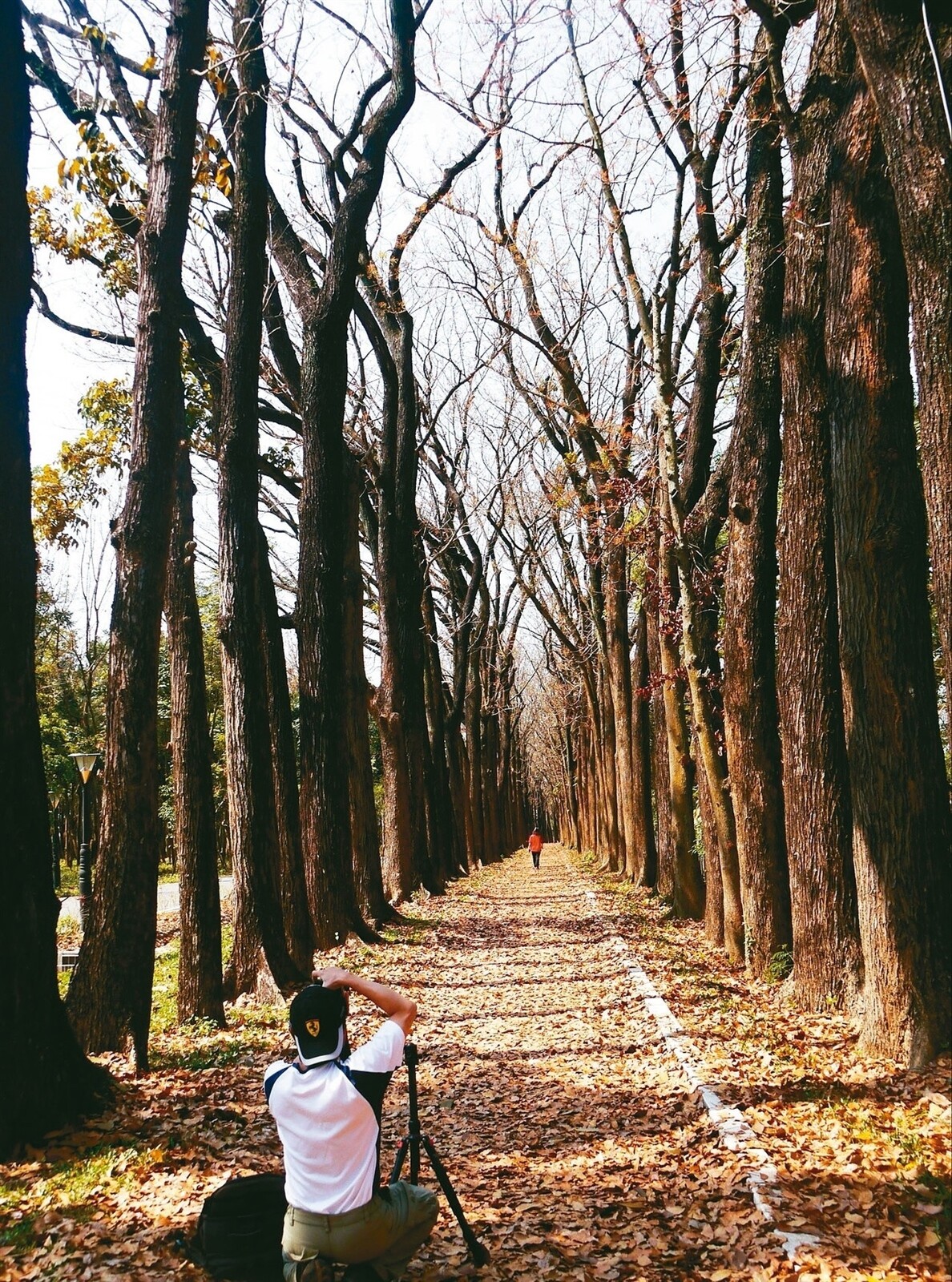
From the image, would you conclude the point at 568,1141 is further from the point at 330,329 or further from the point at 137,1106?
the point at 330,329

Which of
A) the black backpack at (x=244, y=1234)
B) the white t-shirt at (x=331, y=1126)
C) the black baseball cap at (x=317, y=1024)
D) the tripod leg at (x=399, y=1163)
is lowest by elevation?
the black backpack at (x=244, y=1234)

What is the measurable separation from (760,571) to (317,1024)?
7.74m

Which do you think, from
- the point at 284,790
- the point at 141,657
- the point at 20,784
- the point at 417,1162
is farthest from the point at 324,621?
the point at 417,1162

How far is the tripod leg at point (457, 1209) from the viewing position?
461cm

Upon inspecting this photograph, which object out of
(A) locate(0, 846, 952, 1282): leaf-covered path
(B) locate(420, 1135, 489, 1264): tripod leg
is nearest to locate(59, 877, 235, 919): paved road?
(A) locate(0, 846, 952, 1282): leaf-covered path

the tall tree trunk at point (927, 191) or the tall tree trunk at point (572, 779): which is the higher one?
the tall tree trunk at point (927, 191)

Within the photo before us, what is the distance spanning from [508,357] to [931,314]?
52.0 feet

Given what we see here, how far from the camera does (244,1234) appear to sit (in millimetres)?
4352

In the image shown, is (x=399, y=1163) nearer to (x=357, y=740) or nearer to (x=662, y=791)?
(x=357, y=740)

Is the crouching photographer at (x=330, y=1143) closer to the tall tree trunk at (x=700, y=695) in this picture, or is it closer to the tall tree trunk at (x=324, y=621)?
the tall tree trunk at (x=700, y=695)

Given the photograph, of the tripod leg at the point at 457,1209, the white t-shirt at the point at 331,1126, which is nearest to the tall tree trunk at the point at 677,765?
the tripod leg at the point at 457,1209

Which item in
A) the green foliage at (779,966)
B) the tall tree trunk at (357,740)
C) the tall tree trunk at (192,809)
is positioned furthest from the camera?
the tall tree trunk at (357,740)

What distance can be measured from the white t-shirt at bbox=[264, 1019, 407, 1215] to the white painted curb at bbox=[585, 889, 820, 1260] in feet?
6.77

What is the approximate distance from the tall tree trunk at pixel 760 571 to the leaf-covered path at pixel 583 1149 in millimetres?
1151
